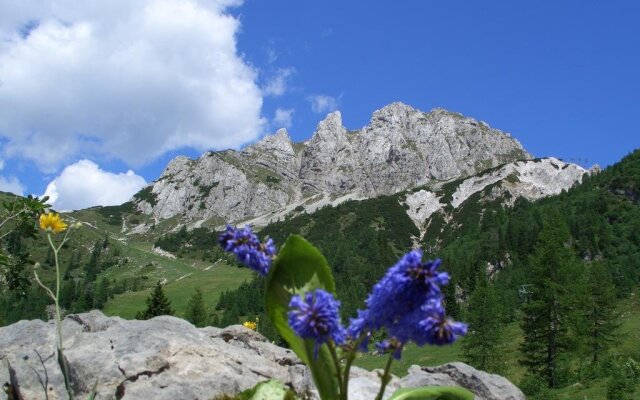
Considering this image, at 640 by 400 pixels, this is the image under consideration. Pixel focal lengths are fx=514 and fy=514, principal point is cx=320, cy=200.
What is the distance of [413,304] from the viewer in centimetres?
352

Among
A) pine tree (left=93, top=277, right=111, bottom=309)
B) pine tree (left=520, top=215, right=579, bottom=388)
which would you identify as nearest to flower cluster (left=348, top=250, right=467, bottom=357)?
pine tree (left=520, top=215, right=579, bottom=388)

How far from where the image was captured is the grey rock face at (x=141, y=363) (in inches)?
285

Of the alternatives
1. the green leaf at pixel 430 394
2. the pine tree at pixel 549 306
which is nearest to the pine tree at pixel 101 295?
the pine tree at pixel 549 306

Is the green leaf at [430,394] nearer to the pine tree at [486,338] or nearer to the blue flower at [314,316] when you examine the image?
the blue flower at [314,316]

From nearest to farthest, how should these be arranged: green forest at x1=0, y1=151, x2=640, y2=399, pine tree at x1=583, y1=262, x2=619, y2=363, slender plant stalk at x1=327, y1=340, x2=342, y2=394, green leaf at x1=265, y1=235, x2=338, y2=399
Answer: slender plant stalk at x1=327, y1=340, x2=342, y2=394, green leaf at x1=265, y1=235, x2=338, y2=399, green forest at x1=0, y1=151, x2=640, y2=399, pine tree at x1=583, y1=262, x2=619, y2=363

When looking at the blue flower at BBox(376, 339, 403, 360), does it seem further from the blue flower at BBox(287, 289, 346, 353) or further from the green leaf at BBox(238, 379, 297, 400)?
the green leaf at BBox(238, 379, 297, 400)

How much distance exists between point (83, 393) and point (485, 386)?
27.2ft

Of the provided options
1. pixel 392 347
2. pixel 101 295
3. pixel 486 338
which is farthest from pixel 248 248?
pixel 101 295

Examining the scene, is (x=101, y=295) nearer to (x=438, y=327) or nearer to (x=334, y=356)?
(x=334, y=356)

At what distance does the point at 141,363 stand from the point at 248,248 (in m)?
4.37

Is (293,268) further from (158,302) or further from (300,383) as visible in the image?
(158,302)

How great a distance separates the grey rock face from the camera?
23.8ft

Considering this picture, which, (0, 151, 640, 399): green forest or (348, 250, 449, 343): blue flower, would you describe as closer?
(348, 250, 449, 343): blue flower

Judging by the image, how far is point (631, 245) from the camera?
147500 millimetres
